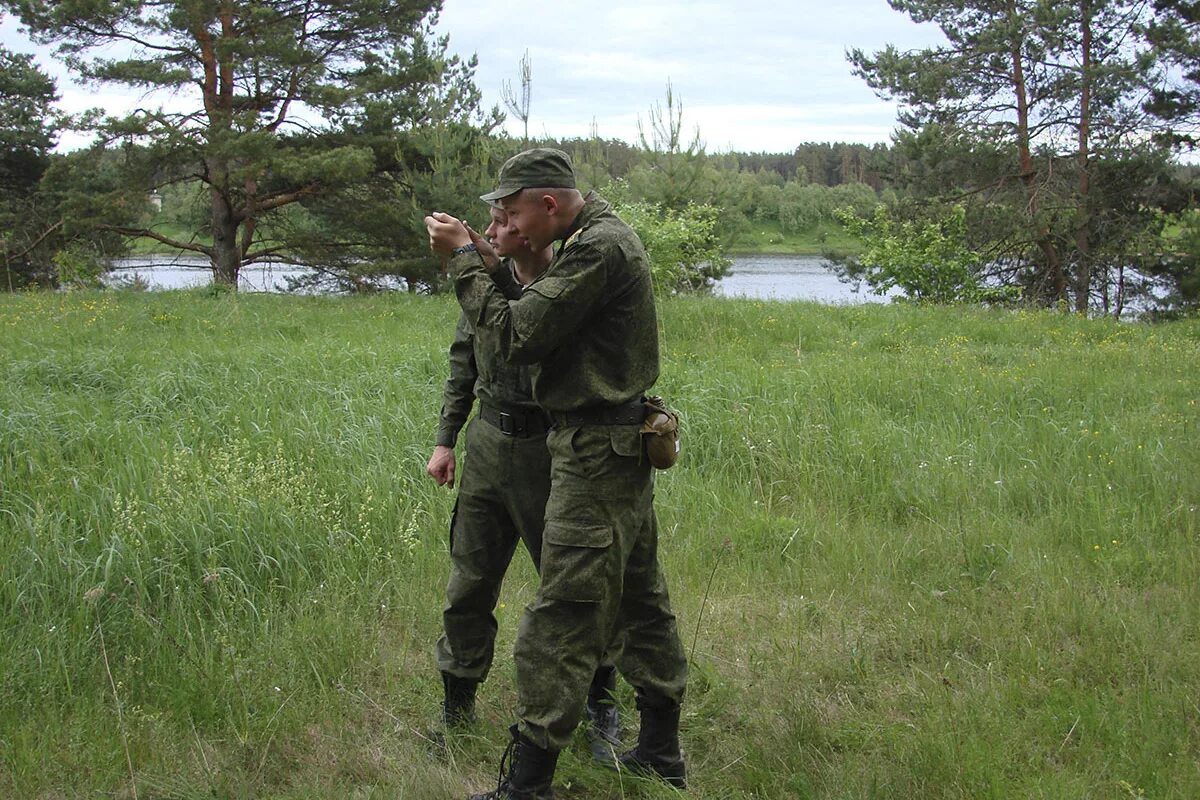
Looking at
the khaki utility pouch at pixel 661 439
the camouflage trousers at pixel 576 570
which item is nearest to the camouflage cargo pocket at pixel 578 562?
the camouflage trousers at pixel 576 570

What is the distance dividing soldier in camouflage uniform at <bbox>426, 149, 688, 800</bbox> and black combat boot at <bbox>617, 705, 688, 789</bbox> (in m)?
0.32

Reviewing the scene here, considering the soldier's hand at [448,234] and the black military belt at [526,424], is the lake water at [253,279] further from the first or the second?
the soldier's hand at [448,234]

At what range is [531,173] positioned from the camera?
2623 mm

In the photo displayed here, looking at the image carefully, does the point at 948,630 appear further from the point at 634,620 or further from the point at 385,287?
the point at 385,287

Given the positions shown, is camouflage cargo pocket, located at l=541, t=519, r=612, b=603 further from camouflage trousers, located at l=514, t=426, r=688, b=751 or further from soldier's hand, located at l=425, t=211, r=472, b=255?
soldier's hand, located at l=425, t=211, r=472, b=255

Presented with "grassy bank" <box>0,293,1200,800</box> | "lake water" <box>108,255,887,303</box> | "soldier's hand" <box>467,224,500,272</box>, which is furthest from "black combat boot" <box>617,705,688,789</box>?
"lake water" <box>108,255,887,303</box>

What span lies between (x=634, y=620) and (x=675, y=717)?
296 millimetres

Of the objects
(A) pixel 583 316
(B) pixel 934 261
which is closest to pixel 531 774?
(A) pixel 583 316

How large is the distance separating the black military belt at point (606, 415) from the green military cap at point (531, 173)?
0.60 m

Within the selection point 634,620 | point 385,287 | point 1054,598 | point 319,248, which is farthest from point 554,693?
point 319,248

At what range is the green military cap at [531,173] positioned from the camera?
262 centimetres

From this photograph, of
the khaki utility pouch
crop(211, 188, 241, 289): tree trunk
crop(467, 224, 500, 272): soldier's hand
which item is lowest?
the khaki utility pouch

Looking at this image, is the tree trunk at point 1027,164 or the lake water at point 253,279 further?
the tree trunk at point 1027,164

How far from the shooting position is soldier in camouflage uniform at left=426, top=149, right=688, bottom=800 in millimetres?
2527
